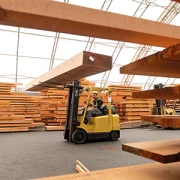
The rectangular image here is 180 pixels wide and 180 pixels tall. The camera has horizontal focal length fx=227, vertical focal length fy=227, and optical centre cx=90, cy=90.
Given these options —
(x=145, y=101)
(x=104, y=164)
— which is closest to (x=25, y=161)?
(x=104, y=164)

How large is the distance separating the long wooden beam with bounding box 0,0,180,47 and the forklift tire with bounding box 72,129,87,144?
226 inches

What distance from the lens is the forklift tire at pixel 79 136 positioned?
702cm

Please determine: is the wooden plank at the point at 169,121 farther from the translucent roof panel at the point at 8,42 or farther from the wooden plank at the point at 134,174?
the translucent roof panel at the point at 8,42

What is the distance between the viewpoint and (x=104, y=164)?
430 centimetres

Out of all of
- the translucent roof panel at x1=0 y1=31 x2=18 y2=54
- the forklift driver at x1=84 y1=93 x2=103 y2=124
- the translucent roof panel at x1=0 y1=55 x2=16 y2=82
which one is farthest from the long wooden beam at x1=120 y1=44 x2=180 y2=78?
the translucent roof panel at x1=0 y1=55 x2=16 y2=82

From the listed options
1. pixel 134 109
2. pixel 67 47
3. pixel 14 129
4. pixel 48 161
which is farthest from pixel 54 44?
pixel 48 161

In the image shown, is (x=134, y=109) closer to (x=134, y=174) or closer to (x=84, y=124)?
(x=84, y=124)

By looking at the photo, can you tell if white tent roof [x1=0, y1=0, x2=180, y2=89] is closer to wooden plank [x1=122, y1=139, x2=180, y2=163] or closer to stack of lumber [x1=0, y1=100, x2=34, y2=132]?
stack of lumber [x1=0, y1=100, x2=34, y2=132]

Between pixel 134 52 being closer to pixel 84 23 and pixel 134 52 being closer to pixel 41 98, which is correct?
pixel 41 98

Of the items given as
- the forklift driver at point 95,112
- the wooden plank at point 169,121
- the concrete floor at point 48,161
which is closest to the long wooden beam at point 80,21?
the wooden plank at point 169,121

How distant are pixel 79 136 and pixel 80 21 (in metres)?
6.11

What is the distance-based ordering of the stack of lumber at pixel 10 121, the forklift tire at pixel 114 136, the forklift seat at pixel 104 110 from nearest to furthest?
the forklift tire at pixel 114 136 → the forklift seat at pixel 104 110 → the stack of lumber at pixel 10 121

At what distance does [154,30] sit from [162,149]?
2.86ft

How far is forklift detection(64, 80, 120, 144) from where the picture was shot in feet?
23.6
